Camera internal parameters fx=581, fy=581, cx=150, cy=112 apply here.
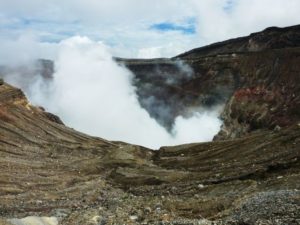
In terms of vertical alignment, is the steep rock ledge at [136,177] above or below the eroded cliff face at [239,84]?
below

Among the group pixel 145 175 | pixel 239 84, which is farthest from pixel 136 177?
pixel 239 84

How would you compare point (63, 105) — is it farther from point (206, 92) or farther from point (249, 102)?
point (249, 102)

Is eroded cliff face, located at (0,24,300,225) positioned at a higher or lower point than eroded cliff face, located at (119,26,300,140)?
lower

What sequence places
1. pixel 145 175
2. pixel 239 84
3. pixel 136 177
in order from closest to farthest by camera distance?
1. pixel 136 177
2. pixel 145 175
3. pixel 239 84

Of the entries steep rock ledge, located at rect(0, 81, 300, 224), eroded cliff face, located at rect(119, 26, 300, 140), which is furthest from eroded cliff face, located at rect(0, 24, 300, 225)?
eroded cliff face, located at rect(119, 26, 300, 140)

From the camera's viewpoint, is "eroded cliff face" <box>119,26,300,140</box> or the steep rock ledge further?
"eroded cliff face" <box>119,26,300,140</box>

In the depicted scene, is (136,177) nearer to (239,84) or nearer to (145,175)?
(145,175)

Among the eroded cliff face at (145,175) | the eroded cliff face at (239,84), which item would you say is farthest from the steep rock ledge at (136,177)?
the eroded cliff face at (239,84)

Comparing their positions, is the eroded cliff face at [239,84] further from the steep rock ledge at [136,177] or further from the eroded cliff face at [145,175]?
the steep rock ledge at [136,177]

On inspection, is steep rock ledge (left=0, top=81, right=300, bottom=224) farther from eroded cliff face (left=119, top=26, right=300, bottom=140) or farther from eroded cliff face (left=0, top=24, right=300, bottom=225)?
eroded cliff face (left=119, top=26, right=300, bottom=140)

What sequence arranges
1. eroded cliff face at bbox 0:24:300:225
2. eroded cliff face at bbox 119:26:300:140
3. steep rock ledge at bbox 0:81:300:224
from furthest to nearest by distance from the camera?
eroded cliff face at bbox 119:26:300:140
steep rock ledge at bbox 0:81:300:224
eroded cliff face at bbox 0:24:300:225

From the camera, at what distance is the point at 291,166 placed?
112ft

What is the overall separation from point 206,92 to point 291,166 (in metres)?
61.4

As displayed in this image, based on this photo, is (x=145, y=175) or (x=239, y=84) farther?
(x=239, y=84)
